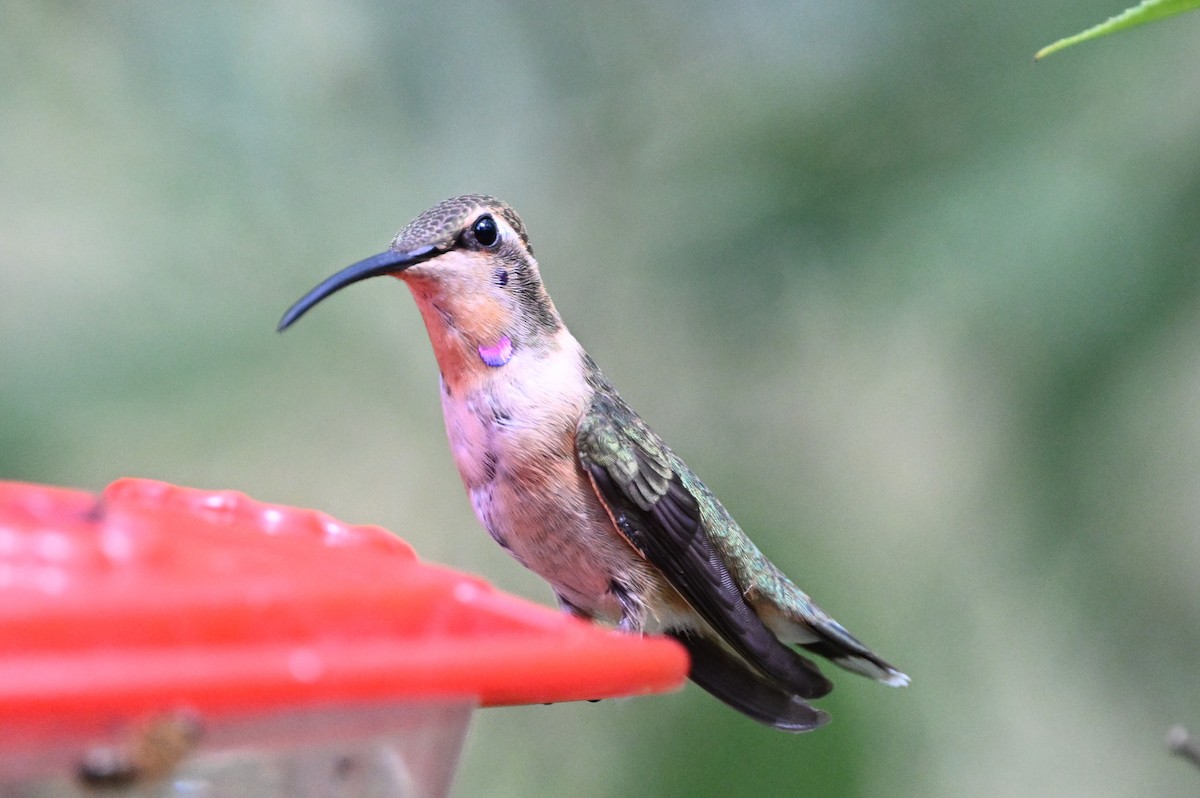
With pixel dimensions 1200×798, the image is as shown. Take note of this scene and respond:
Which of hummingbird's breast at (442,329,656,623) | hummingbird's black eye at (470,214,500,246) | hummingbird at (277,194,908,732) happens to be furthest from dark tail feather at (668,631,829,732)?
hummingbird's black eye at (470,214,500,246)

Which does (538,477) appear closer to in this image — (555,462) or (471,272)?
(555,462)

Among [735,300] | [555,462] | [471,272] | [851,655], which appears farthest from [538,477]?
[735,300]

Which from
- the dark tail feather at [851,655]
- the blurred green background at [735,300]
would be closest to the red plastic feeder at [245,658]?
the dark tail feather at [851,655]

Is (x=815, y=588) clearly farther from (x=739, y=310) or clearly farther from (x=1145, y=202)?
(x=1145, y=202)

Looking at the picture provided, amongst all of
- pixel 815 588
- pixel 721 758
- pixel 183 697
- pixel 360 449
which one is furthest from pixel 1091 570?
pixel 183 697

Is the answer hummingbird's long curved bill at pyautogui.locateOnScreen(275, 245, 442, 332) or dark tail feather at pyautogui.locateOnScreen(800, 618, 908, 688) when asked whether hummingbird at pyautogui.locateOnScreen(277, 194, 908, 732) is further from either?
dark tail feather at pyautogui.locateOnScreen(800, 618, 908, 688)

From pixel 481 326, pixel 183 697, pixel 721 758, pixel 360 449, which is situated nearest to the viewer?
pixel 183 697

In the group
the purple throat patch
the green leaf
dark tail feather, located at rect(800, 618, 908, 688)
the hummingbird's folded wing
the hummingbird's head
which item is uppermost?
the green leaf

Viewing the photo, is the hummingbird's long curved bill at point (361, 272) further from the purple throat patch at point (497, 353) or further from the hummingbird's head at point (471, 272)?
the purple throat patch at point (497, 353)
